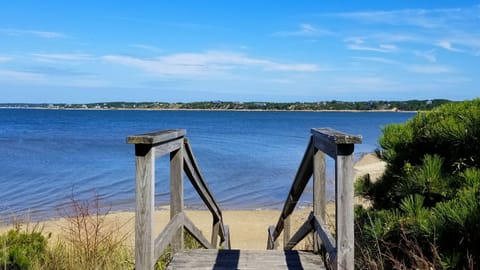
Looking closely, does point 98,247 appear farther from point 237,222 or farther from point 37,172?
point 37,172

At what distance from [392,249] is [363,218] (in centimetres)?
57

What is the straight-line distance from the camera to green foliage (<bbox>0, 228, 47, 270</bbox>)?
178 inches

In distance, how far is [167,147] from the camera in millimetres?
3645

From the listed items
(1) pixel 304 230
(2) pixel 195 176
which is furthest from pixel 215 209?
(1) pixel 304 230

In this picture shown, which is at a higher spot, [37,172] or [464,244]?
[464,244]

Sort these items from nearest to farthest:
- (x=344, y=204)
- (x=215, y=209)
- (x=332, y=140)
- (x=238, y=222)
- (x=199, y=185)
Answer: (x=344, y=204) → (x=332, y=140) → (x=199, y=185) → (x=215, y=209) → (x=238, y=222)

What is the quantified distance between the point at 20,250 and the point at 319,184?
Result: 295 centimetres

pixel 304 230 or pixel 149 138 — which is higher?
pixel 149 138

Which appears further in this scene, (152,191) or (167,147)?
(167,147)

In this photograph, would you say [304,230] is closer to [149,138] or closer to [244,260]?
[244,260]

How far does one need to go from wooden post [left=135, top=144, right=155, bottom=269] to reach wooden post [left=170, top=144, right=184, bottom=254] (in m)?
1.31

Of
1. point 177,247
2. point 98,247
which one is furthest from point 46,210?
point 177,247

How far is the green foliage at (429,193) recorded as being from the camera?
309 centimetres

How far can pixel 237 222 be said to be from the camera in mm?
11523
